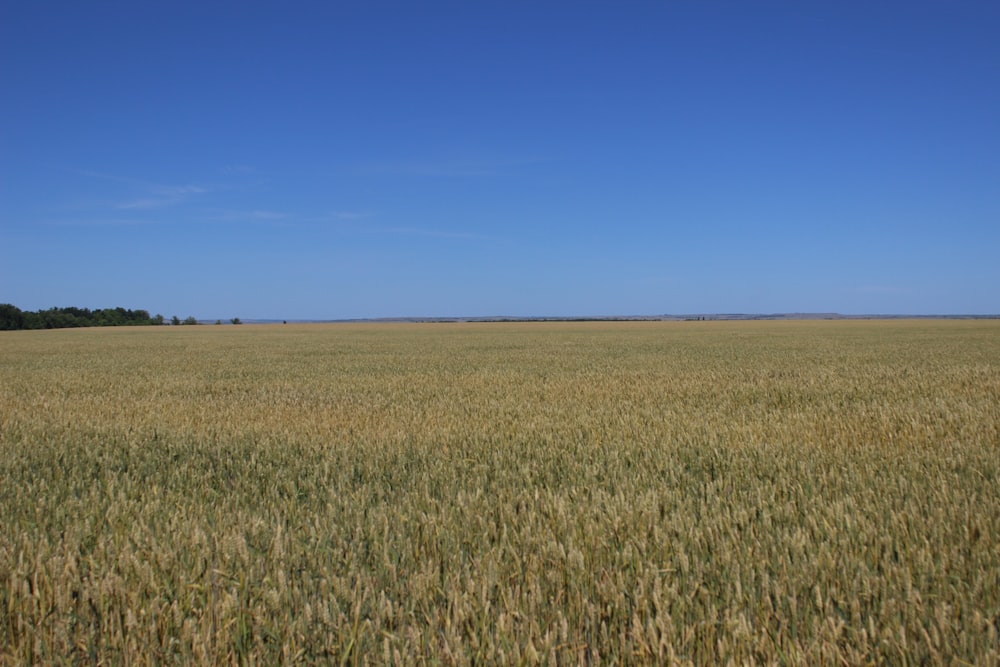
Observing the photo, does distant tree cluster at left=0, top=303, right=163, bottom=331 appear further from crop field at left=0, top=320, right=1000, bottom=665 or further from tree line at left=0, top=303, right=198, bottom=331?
crop field at left=0, top=320, right=1000, bottom=665

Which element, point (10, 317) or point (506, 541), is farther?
point (10, 317)

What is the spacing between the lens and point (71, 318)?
8956cm

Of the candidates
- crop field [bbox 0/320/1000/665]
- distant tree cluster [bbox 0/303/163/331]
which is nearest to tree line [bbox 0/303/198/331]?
distant tree cluster [bbox 0/303/163/331]

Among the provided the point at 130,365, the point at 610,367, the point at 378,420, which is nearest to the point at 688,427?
the point at 378,420

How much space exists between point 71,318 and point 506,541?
108 metres

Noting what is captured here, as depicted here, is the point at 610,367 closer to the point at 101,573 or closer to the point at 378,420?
the point at 378,420

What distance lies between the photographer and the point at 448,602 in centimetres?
231

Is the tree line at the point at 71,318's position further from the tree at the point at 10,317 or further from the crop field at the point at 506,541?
the crop field at the point at 506,541

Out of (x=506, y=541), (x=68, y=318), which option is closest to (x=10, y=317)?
(x=68, y=318)

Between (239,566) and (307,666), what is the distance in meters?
0.84

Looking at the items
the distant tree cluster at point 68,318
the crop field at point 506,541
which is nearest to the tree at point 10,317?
the distant tree cluster at point 68,318

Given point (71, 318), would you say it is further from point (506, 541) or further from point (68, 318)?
point (506, 541)

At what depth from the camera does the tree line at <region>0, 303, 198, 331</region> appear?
78.0 m

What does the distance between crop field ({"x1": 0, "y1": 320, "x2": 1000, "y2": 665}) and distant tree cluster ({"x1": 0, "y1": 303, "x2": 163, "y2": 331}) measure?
92557 mm
